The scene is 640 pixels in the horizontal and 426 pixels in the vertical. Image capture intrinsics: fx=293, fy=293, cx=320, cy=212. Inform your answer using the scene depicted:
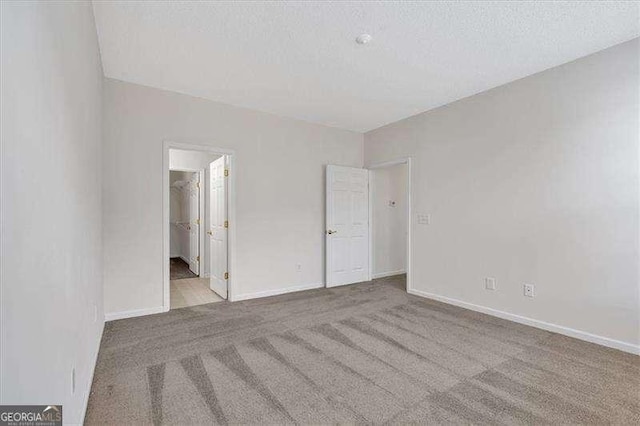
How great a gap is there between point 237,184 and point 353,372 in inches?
110

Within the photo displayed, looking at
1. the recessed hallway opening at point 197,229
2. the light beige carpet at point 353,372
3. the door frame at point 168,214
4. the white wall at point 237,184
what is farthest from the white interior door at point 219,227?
the light beige carpet at point 353,372

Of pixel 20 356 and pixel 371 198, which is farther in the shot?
pixel 371 198

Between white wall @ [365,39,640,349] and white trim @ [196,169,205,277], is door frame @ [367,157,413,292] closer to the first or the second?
white wall @ [365,39,640,349]

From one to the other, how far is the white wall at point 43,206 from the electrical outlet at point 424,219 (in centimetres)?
385

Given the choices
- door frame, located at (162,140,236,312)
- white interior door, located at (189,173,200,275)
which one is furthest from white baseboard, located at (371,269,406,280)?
white interior door, located at (189,173,200,275)

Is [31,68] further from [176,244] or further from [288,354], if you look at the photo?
[176,244]

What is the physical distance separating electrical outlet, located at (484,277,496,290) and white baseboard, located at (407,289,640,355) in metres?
0.25

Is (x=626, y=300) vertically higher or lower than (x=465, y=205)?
lower

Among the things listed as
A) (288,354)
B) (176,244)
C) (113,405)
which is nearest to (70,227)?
(113,405)

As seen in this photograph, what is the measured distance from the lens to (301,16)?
7.36ft

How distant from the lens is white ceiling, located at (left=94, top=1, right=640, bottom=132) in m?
2.18

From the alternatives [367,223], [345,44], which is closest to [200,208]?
[367,223]

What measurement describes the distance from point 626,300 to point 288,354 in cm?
297

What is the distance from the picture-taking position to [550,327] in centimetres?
300
